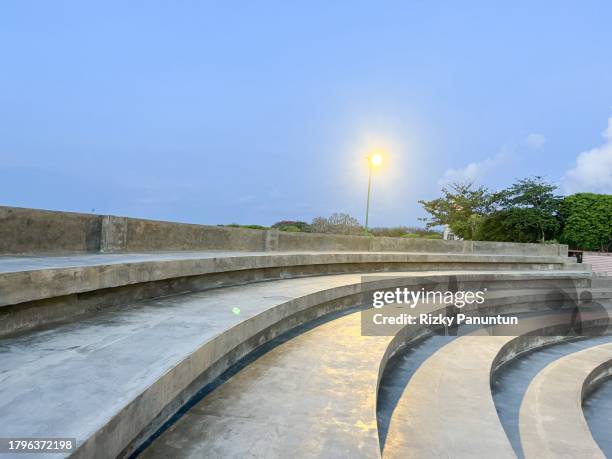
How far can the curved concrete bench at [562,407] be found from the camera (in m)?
3.70

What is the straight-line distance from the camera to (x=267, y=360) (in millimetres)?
3703

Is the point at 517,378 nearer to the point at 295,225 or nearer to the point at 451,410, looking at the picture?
the point at 451,410

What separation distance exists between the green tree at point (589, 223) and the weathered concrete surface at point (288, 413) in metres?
32.6

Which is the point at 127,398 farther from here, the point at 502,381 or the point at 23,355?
the point at 502,381

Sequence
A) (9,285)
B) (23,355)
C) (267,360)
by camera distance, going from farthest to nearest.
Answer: (267,360), (9,285), (23,355)

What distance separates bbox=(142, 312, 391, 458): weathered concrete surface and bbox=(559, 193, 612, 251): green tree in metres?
32.6

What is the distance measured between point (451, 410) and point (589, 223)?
32.8 metres

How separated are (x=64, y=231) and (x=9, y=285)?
100 inches

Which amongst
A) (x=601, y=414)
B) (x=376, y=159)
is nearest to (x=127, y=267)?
(x=601, y=414)

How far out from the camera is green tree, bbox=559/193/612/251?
29.0 metres

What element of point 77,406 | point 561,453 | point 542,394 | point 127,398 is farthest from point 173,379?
point 542,394

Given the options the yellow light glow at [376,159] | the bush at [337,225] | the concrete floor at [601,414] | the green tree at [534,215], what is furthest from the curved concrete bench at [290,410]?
the green tree at [534,215]

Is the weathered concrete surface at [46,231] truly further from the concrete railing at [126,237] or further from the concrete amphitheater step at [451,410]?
the concrete amphitheater step at [451,410]

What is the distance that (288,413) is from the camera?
2568 millimetres
